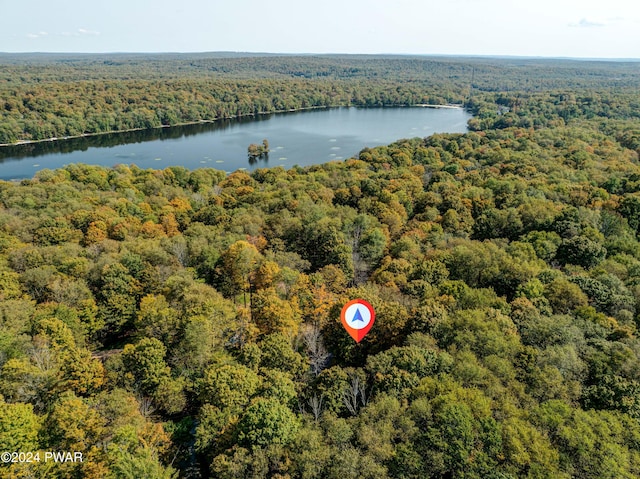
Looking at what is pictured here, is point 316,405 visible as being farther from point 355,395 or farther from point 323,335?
point 323,335

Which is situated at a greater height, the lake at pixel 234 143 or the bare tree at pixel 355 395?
the bare tree at pixel 355 395

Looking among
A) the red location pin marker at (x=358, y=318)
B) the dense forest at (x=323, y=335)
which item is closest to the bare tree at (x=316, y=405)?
the dense forest at (x=323, y=335)

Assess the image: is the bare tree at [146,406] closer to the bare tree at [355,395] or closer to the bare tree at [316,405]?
the bare tree at [316,405]

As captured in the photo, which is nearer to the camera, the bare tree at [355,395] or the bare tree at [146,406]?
the bare tree at [355,395]

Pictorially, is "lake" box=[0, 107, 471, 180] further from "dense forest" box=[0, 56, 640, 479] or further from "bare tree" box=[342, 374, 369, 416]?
"bare tree" box=[342, 374, 369, 416]

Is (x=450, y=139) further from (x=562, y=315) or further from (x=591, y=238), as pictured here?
(x=562, y=315)

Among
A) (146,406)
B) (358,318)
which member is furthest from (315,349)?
(146,406)

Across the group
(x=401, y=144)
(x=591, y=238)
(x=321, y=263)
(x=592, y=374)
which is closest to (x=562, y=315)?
(x=592, y=374)
